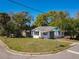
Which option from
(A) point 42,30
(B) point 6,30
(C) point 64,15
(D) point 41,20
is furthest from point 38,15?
(A) point 42,30

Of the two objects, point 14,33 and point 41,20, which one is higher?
point 41,20

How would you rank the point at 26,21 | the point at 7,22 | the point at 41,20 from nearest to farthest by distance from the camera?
the point at 7,22, the point at 26,21, the point at 41,20

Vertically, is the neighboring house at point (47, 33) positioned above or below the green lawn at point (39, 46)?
Result: above

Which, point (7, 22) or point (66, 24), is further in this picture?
point (7, 22)

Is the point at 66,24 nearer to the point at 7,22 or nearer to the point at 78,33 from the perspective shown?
the point at 78,33

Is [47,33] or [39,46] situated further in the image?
[47,33]

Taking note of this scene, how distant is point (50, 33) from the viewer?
156 ft

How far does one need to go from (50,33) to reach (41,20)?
26476mm

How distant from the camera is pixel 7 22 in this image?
58406 mm

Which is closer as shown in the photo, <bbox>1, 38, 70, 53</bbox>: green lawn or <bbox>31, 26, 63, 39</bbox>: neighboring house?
<bbox>1, 38, 70, 53</bbox>: green lawn

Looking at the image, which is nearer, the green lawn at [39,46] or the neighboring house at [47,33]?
the green lawn at [39,46]

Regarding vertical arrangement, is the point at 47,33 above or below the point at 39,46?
above

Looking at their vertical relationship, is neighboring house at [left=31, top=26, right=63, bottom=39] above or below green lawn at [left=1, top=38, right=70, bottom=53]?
above

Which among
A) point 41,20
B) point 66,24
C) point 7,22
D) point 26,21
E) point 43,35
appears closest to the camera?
point 66,24
